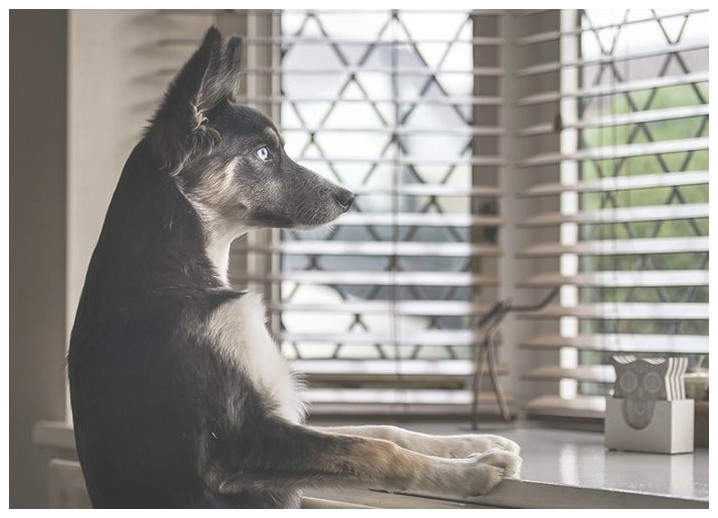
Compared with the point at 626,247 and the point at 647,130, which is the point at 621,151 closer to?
the point at 647,130

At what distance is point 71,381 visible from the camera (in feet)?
5.08

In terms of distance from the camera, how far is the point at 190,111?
1504 millimetres

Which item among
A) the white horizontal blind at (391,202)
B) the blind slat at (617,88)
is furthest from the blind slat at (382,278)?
the blind slat at (617,88)

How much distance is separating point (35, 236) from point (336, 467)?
3.56ft

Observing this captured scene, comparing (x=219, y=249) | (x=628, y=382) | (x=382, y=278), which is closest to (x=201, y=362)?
(x=219, y=249)

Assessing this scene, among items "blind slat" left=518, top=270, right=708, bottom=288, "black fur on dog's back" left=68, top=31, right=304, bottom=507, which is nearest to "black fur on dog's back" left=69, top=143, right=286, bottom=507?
"black fur on dog's back" left=68, top=31, right=304, bottom=507

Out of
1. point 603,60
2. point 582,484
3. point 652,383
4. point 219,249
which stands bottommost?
point 582,484

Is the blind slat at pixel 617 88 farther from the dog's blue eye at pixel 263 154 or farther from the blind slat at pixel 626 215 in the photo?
the dog's blue eye at pixel 263 154

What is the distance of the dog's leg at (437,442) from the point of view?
1568 millimetres

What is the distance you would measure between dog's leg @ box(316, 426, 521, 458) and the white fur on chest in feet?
0.33

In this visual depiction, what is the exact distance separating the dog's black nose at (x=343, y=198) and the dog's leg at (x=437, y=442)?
0.32 metres

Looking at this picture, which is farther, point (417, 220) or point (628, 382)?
point (417, 220)

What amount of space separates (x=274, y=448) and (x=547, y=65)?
1.12 m

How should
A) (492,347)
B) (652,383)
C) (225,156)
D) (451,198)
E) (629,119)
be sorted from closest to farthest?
(225,156) → (652,383) → (629,119) → (492,347) → (451,198)
